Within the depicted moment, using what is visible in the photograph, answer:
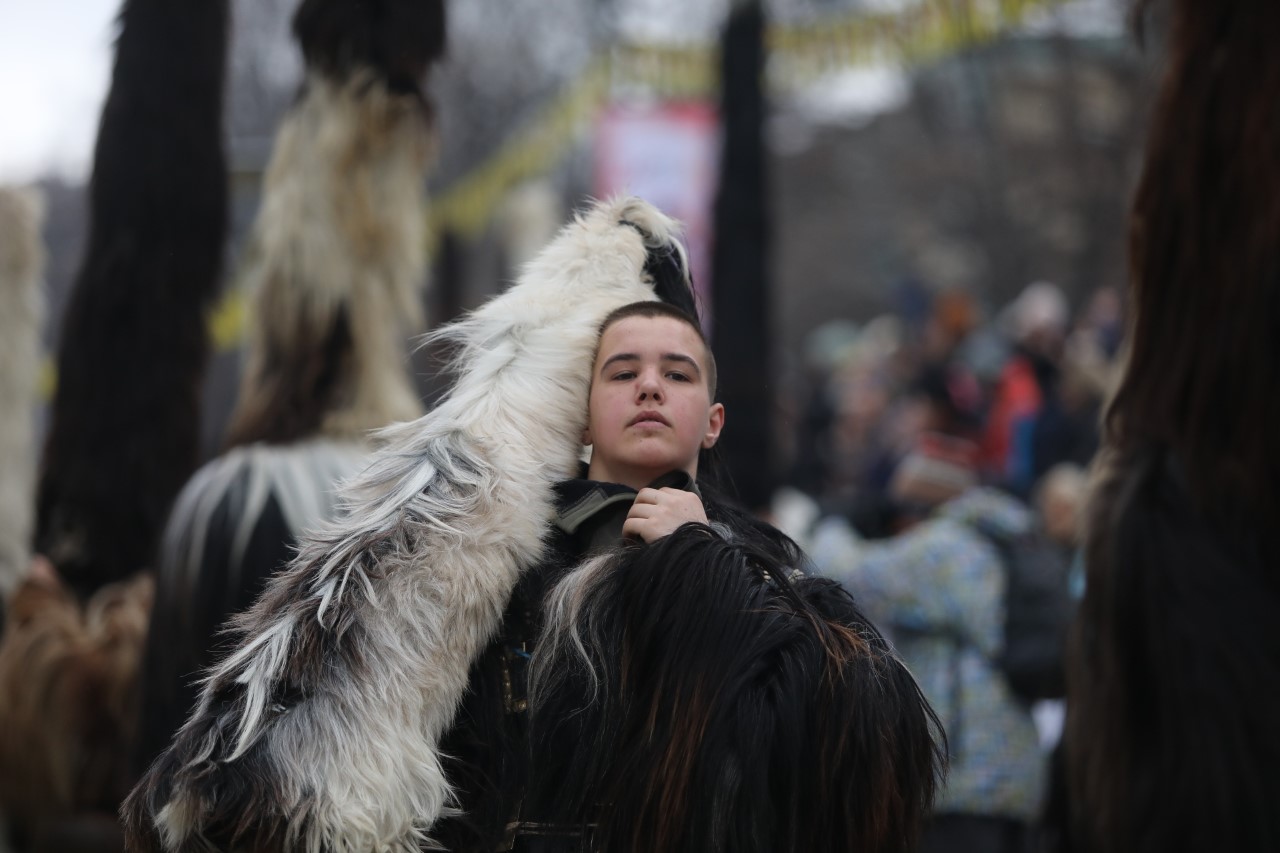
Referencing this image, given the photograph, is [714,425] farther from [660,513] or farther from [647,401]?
[660,513]

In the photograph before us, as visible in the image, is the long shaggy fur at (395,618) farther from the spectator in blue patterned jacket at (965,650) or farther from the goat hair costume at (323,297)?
the spectator in blue patterned jacket at (965,650)

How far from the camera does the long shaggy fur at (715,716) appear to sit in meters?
2.37

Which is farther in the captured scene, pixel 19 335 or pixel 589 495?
pixel 19 335

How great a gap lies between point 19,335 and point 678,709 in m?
4.42

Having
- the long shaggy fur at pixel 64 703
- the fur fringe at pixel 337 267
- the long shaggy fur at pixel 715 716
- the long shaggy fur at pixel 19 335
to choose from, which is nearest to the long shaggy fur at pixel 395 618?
the long shaggy fur at pixel 715 716

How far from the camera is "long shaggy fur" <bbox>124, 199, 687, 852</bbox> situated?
2365mm

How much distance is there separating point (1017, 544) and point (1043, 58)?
13.6 m

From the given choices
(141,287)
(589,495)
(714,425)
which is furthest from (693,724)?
(141,287)

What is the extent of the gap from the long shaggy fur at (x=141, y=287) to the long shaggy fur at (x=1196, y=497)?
3.22 meters

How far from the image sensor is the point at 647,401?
275 cm

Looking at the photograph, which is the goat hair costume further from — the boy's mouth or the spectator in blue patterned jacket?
the spectator in blue patterned jacket

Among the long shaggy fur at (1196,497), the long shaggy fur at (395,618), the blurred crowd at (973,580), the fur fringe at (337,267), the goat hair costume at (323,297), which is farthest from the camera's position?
the blurred crowd at (973,580)

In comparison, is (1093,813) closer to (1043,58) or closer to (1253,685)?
(1253,685)

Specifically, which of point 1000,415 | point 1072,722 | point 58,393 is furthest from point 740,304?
point 1072,722
